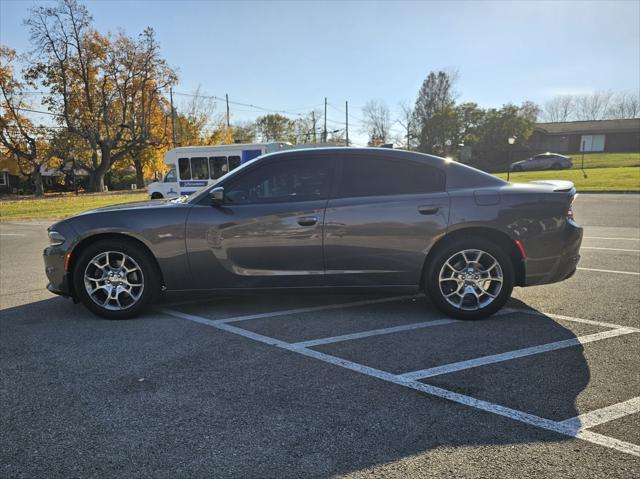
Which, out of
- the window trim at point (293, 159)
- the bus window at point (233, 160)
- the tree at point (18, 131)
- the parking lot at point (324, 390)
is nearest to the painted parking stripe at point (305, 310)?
the parking lot at point (324, 390)

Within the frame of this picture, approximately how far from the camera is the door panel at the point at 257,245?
164 inches

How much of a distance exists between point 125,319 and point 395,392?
286 centimetres

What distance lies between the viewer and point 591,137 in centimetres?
5522

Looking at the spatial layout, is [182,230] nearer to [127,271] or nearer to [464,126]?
[127,271]

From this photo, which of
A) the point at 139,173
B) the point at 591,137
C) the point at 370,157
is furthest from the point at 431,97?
the point at 370,157

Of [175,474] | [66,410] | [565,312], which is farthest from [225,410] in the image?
[565,312]

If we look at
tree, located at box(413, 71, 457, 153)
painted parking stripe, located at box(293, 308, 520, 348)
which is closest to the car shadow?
painted parking stripe, located at box(293, 308, 520, 348)

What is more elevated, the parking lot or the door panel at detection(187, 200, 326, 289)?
the door panel at detection(187, 200, 326, 289)

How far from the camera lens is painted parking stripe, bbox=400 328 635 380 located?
3.13 metres

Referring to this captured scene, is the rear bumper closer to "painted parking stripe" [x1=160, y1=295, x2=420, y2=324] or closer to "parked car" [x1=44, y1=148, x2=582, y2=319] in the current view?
"parked car" [x1=44, y1=148, x2=582, y2=319]

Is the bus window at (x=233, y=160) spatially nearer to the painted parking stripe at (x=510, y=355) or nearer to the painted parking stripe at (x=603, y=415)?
the painted parking stripe at (x=510, y=355)

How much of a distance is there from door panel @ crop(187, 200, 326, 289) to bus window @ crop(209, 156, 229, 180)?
1466cm

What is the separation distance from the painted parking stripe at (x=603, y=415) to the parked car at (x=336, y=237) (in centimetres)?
159

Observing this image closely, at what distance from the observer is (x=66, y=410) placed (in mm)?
2693
